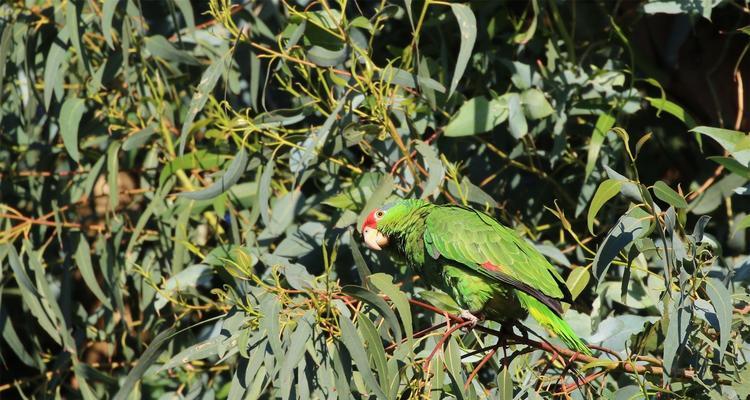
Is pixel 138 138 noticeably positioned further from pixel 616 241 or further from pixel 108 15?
pixel 616 241

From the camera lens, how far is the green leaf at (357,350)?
2057mm

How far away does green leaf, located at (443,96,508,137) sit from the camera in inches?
113

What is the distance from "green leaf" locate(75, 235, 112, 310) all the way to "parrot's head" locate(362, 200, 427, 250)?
3.17 feet

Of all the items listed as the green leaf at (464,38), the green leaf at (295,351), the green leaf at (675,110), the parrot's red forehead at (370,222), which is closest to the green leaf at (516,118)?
the green leaf at (464,38)

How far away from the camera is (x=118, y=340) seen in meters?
3.56

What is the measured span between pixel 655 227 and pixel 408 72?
0.99 metres

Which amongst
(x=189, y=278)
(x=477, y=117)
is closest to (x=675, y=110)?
(x=477, y=117)

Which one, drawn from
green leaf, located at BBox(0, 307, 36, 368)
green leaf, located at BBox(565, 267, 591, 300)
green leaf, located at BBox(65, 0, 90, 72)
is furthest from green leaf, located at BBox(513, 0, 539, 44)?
green leaf, located at BBox(0, 307, 36, 368)

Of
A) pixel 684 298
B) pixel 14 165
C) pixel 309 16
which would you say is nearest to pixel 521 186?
pixel 309 16

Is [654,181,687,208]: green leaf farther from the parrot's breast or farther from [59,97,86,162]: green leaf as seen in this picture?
[59,97,86,162]: green leaf

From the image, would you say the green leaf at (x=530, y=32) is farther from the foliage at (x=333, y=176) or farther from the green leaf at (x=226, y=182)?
the green leaf at (x=226, y=182)

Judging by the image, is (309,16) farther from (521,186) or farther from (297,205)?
(521,186)

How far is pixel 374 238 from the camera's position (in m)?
2.67

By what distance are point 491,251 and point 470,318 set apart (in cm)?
20
